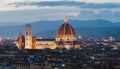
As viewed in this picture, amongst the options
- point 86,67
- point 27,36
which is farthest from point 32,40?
point 86,67

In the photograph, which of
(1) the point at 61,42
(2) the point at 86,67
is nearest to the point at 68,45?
(1) the point at 61,42

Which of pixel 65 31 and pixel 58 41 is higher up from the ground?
pixel 65 31

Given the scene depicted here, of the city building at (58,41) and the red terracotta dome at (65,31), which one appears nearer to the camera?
the city building at (58,41)

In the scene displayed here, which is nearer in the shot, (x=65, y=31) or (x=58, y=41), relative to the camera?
(x=58, y=41)

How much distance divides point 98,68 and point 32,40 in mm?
72383

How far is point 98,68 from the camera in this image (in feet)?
244

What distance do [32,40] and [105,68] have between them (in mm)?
74427

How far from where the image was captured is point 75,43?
145500 millimetres

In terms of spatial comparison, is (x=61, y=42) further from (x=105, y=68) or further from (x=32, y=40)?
(x=105, y=68)

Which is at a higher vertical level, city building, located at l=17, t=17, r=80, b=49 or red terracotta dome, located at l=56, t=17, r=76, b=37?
red terracotta dome, located at l=56, t=17, r=76, b=37

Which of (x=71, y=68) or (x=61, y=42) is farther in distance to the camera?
(x=61, y=42)

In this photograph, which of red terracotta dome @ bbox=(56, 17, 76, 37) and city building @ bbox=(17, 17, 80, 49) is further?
red terracotta dome @ bbox=(56, 17, 76, 37)

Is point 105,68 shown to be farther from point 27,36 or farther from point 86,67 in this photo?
point 27,36

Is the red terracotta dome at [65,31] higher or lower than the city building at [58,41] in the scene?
higher
